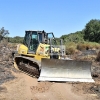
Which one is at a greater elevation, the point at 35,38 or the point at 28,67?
the point at 35,38

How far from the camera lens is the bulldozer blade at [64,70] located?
1316cm

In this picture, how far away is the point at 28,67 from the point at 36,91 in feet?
12.6

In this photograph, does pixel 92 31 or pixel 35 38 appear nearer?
pixel 35 38

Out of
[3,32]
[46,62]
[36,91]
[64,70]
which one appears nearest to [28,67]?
[46,62]

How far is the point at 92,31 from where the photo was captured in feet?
203

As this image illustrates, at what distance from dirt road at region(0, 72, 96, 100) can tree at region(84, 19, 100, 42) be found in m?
49.7

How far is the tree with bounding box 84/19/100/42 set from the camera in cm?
6165

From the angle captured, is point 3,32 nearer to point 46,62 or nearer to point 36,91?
point 46,62

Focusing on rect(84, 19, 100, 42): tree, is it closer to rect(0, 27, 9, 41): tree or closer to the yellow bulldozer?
rect(0, 27, 9, 41): tree

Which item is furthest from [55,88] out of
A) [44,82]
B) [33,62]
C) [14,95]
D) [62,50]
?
[62,50]

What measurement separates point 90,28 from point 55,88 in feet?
173

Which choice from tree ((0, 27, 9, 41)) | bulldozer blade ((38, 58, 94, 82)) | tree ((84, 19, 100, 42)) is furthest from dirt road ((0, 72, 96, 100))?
tree ((84, 19, 100, 42))

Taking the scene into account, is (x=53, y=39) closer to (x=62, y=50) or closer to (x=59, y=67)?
(x=62, y=50)

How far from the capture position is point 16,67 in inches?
615
